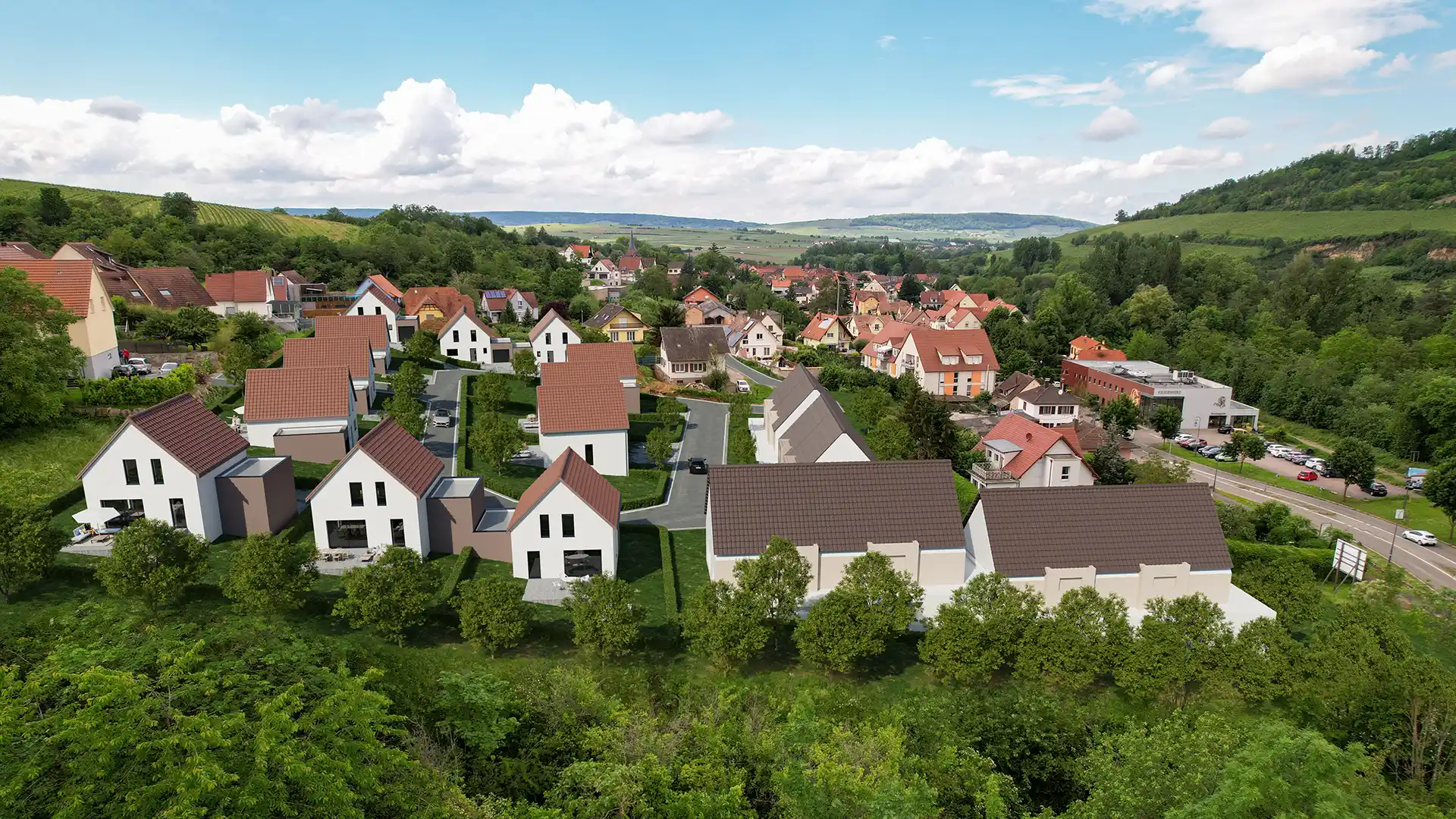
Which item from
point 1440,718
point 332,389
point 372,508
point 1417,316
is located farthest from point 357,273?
point 1417,316

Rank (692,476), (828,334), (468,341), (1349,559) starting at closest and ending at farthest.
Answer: (1349,559), (692,476), (468,341), (828,334)

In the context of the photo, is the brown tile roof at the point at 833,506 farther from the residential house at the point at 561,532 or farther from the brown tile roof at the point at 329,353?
the brown tile roof at the point at 329,353

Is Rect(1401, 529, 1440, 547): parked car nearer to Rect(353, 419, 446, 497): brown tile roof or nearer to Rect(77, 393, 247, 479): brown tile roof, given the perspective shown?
Rect(353, 419, 446, 497): brown tile roof

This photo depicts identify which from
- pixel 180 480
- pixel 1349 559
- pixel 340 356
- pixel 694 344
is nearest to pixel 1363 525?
pixel 1349 559

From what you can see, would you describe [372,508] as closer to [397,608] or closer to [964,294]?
[397,608]

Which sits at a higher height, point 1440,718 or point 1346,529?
point 1440,718

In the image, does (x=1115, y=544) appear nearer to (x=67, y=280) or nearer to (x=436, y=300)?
(x=67, y=280)
